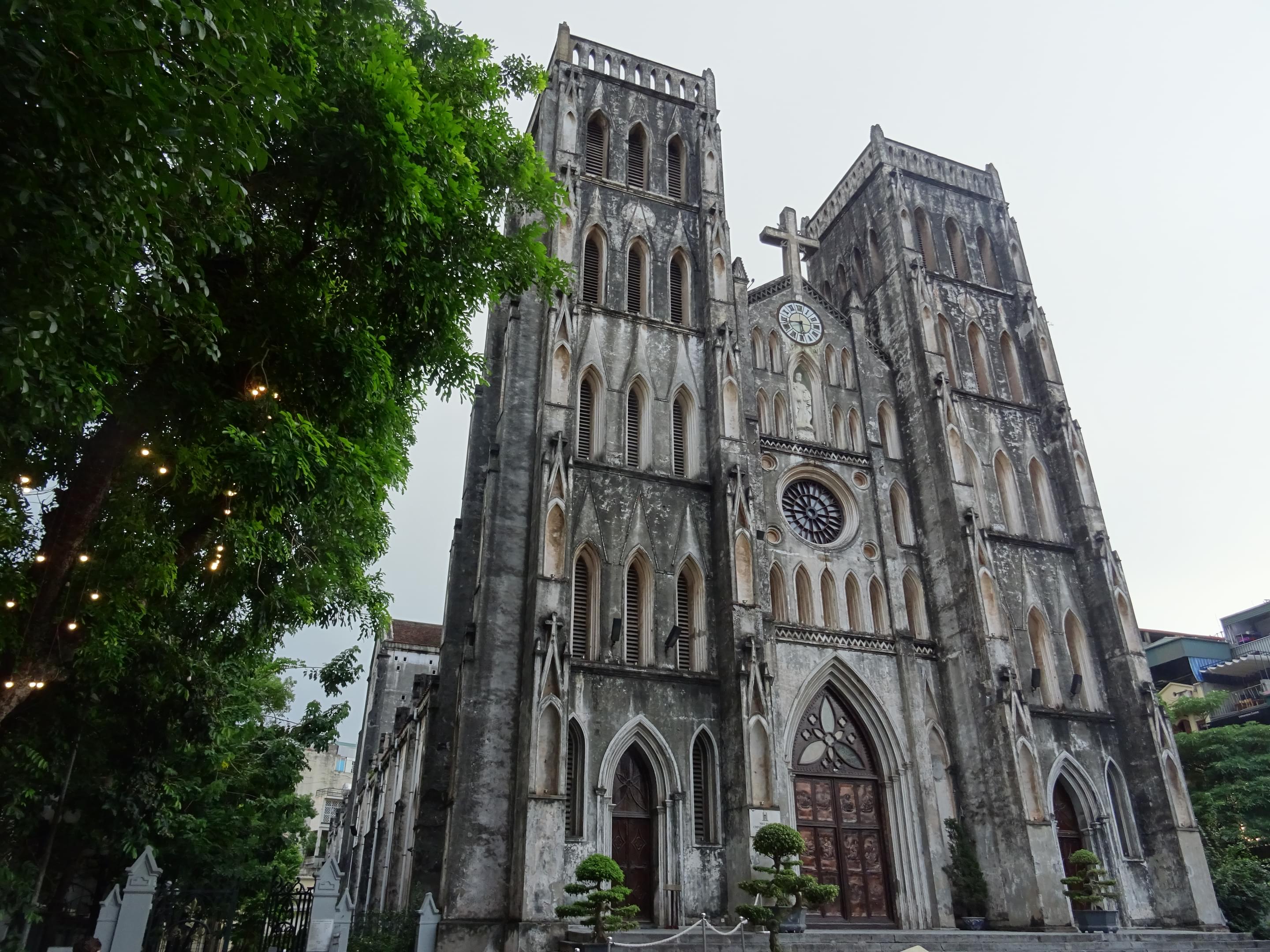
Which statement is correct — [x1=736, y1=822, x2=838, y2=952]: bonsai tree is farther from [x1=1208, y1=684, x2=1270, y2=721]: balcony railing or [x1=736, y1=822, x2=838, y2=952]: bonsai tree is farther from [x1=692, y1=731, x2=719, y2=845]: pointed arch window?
[x1=1208, y1=684, x2=1270, y2=721]: balcony railing

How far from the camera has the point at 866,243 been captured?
2856 cm

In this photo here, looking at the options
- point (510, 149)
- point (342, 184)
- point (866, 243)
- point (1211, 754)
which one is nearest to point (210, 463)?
point (342, 184)

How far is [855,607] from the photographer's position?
21469 mm

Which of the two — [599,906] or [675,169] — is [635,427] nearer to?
[675,169]

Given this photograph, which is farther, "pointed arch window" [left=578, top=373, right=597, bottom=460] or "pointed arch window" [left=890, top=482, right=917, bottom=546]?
"pointed arch window" [left=890, top=482, right=917, bottom=546]

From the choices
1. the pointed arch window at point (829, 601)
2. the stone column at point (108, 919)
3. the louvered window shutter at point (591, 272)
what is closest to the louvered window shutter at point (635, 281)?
the louvered window shutter at point (591, 272)

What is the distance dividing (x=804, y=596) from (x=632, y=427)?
5.65 m

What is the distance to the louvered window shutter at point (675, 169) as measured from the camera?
81.1 ft

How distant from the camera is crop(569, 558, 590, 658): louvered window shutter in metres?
18.1

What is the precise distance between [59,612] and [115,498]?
60.1 inches

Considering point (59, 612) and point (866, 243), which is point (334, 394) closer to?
point (59, 612)

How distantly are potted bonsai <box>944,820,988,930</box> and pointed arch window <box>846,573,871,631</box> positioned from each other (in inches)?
196

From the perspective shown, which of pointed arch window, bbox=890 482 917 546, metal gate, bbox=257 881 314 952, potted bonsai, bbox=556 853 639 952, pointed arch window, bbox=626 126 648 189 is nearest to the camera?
potted bonsai, bbox=556 853 639 952

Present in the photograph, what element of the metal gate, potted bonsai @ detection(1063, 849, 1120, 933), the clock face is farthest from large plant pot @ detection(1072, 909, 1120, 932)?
the clock face
